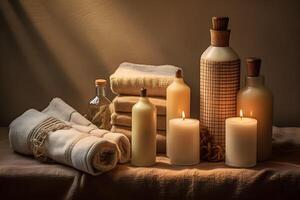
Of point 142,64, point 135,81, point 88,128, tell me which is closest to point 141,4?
point 142,64

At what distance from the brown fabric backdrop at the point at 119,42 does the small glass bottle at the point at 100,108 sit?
14 cm

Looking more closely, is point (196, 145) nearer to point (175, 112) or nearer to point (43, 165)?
point (175, 112)

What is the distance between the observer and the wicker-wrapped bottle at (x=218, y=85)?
5.05ft

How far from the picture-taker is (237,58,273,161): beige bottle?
1538mm

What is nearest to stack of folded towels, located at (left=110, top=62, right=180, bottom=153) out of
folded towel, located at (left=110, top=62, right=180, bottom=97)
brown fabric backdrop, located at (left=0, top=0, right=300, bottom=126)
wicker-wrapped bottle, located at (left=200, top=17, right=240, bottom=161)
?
folded towel, located at (left=110, top=62, right=180, bottom=97)

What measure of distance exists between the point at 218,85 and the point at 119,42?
1.40 ft

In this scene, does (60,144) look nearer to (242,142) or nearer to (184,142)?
(184,142)

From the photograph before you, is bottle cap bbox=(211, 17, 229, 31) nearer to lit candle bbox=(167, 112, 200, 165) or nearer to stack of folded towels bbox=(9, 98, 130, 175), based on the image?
lit candle bbox=(167, 112, 200, 165)

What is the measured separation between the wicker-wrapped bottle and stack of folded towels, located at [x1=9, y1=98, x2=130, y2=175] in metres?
0.21

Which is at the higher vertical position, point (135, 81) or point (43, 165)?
point (135, 81)

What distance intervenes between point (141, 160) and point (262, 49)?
52 centimetres

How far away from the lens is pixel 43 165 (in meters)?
1.54

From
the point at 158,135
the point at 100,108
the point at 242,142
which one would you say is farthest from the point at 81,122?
the point at 242,142

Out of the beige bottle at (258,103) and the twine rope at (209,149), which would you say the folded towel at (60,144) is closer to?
the twine rope at (209,149)
